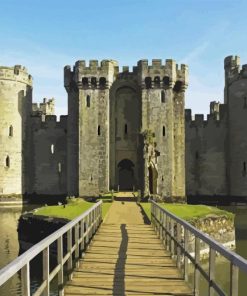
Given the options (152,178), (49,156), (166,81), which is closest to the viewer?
(152,178)

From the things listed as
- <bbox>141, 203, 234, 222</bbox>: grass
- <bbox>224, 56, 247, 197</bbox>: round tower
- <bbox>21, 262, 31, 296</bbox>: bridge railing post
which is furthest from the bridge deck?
<bbox>224, 56, 247, 197</bbox>: round tower

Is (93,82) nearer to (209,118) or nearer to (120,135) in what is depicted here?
(120,135)

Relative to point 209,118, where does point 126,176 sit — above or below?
below

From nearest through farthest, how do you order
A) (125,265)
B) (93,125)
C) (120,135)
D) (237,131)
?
(125,265) < (93,125) < (120,135) < (237,131)

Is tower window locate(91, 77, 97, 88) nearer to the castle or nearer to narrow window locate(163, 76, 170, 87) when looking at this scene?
the castle

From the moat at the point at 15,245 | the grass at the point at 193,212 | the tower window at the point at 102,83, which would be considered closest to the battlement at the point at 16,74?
the tower window at the point at 102,83

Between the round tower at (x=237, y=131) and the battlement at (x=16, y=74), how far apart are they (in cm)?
2288

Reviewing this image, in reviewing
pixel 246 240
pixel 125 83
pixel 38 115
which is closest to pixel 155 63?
pixel 125 83

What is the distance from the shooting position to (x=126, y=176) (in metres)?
52.9

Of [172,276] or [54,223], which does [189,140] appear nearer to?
[54,223]

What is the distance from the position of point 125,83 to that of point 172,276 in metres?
40.1

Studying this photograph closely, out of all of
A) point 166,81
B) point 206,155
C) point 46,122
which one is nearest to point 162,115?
point 166,81

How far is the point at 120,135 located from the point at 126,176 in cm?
602

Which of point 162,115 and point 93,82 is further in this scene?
point 93,82
